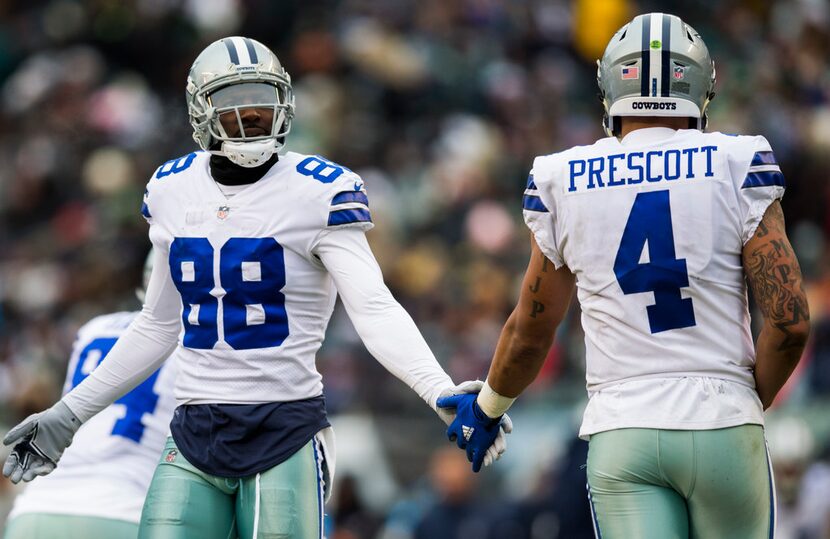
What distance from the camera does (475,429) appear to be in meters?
5.25

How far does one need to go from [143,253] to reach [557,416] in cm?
431

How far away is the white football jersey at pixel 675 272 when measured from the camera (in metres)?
4.77

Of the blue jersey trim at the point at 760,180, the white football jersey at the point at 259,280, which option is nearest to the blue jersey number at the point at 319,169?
the white football jersey at the point at 259,280

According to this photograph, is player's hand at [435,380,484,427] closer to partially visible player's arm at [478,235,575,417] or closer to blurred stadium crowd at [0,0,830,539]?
partially visible player's arm at [478,235,575,417]

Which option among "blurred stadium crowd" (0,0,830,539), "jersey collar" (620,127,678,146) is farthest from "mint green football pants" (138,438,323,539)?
"blurred stadium crowd" (0,0,830,539)

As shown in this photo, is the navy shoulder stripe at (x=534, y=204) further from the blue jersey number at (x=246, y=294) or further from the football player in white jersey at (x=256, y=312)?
the blue jersey number at (x=246, y=294)

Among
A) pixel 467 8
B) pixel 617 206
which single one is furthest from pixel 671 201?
pixel 467 8

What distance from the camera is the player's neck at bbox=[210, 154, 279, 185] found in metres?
5.38

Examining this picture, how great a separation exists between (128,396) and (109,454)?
0.79ft

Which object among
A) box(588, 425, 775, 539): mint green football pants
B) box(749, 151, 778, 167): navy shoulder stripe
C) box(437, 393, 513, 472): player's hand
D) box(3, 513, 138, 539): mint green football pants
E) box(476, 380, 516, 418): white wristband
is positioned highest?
box(749, 151, 778, 167): navy shoulder stripe

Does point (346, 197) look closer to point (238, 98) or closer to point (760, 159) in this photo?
point (238, 98)

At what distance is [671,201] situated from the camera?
4.80 m

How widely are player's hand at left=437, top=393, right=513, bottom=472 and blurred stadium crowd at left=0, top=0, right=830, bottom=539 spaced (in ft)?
12.2

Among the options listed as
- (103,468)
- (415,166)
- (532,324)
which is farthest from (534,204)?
(415,166)
